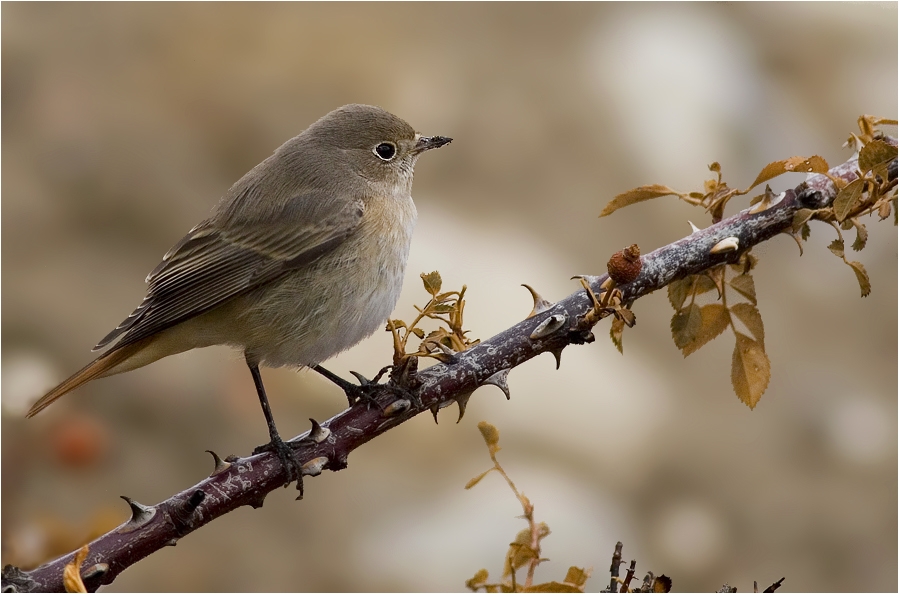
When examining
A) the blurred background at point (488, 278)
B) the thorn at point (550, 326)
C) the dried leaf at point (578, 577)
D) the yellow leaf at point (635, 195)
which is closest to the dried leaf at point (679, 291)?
the yellow leaf at point (635, 195)

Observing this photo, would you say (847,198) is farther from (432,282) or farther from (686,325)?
(432,282)

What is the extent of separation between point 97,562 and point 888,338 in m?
7.11

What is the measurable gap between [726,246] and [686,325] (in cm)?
26

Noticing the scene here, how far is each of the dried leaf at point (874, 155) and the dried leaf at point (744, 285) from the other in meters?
0.41

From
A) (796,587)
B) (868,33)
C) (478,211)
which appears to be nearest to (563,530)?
(796,587)

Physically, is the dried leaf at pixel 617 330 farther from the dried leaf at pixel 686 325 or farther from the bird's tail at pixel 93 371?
the bird's tail at pixel 93 371

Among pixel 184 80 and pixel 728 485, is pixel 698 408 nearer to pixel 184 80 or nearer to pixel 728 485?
pixel 728 485

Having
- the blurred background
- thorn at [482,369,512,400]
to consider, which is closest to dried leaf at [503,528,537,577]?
thorn at [482,369,512,400]

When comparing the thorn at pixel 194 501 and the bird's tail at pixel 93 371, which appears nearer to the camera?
the thorn at pixel 194 501

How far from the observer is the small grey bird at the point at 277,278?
3.30 metres

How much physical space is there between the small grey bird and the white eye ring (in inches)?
10.5

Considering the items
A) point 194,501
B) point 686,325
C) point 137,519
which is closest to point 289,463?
point 194,501

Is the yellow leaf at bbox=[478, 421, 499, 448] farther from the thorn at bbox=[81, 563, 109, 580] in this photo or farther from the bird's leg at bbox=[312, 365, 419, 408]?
the thorn at bbox=[81, 563, 109, 580]

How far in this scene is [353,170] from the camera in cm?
386
